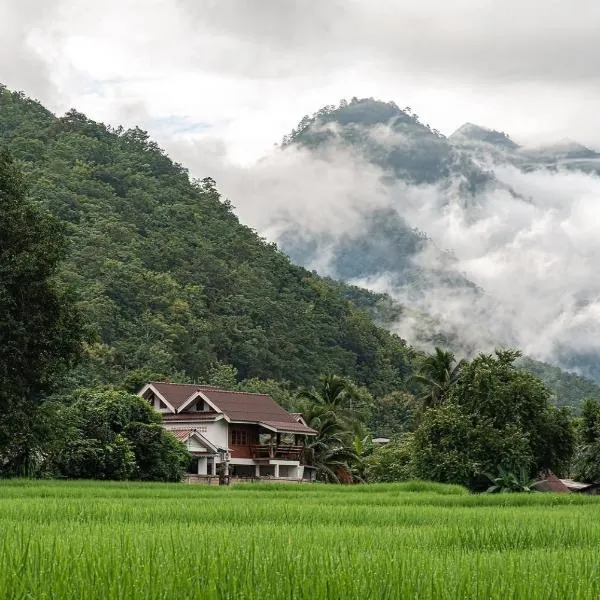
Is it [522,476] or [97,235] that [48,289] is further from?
[97,235]

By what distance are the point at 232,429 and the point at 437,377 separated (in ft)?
43.0

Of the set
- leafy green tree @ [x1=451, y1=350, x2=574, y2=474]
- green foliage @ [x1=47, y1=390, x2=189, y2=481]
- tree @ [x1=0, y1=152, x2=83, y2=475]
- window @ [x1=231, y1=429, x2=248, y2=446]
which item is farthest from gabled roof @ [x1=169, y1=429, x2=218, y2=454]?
tree @ [x1=0, y1=152, x2=83, y2=475]

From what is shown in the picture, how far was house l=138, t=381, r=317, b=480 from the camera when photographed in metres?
53.0

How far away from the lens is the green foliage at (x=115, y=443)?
33.9 m

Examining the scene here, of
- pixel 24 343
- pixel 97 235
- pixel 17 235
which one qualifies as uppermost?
pixel 97 235

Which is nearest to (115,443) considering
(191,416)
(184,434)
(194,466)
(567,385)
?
(184,434)

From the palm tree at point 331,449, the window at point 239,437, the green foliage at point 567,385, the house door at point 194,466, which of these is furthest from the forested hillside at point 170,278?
the green foliage at point 567,385

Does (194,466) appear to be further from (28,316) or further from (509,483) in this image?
(28,316)

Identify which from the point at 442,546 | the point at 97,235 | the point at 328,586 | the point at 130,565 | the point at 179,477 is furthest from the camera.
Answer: the point at 97,235

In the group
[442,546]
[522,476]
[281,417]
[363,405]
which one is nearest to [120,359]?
[281,417]

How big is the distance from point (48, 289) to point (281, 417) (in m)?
31.1

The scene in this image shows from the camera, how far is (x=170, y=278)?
79375 millimetres

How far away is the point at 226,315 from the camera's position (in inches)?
3268

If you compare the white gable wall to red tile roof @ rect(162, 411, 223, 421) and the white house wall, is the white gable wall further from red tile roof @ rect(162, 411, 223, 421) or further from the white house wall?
red tile roof @ rect(162, 411, 223, 421)
